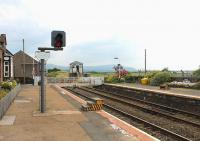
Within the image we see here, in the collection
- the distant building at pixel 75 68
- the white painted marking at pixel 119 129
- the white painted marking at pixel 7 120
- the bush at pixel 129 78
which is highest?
the distant building at pixel 75 68

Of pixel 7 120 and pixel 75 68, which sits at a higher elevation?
pixel 75 68

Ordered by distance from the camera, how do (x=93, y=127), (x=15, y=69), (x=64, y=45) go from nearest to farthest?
1. (x=93, y=127)
2. (x=64, y=45)
3. (x=15, y=69)

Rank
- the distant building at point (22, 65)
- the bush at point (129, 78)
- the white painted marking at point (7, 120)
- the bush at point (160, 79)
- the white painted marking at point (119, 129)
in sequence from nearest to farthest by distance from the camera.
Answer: the white painted marking at point (119, 129) < the white painted marking at point (7, 120) < the bush at point (160, 79) < the bush at point (129, 78) < the distant building at point (22, 65)

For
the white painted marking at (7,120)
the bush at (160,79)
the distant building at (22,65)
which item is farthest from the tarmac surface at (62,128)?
the distant building at (22,65)

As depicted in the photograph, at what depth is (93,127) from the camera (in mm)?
14117

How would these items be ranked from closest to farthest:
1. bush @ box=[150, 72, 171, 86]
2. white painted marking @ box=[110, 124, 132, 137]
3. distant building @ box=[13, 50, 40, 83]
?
white painted marking @ box=[110, 124, 132, 137], bush @ box=[150, 72, 171, 86], distant building @ box=[13, 50, 40, 83]

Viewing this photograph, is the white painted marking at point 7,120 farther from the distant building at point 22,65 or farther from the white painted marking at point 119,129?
the distant building at point 22,65

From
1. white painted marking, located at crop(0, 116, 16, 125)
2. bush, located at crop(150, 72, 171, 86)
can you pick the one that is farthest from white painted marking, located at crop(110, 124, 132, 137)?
bush, located at crop(150, 72, 171, 86)

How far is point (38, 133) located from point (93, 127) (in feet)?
6.68

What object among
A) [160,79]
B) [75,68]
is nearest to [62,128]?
[160,79]

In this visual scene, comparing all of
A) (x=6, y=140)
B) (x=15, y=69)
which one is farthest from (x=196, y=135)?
(x=15, y=69)

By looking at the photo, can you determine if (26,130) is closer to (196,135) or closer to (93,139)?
(93,139)

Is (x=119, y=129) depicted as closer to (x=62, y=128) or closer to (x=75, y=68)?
(x=62, y=128)

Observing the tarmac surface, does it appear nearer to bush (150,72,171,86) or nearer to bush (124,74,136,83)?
bush (150,72,171,86)
